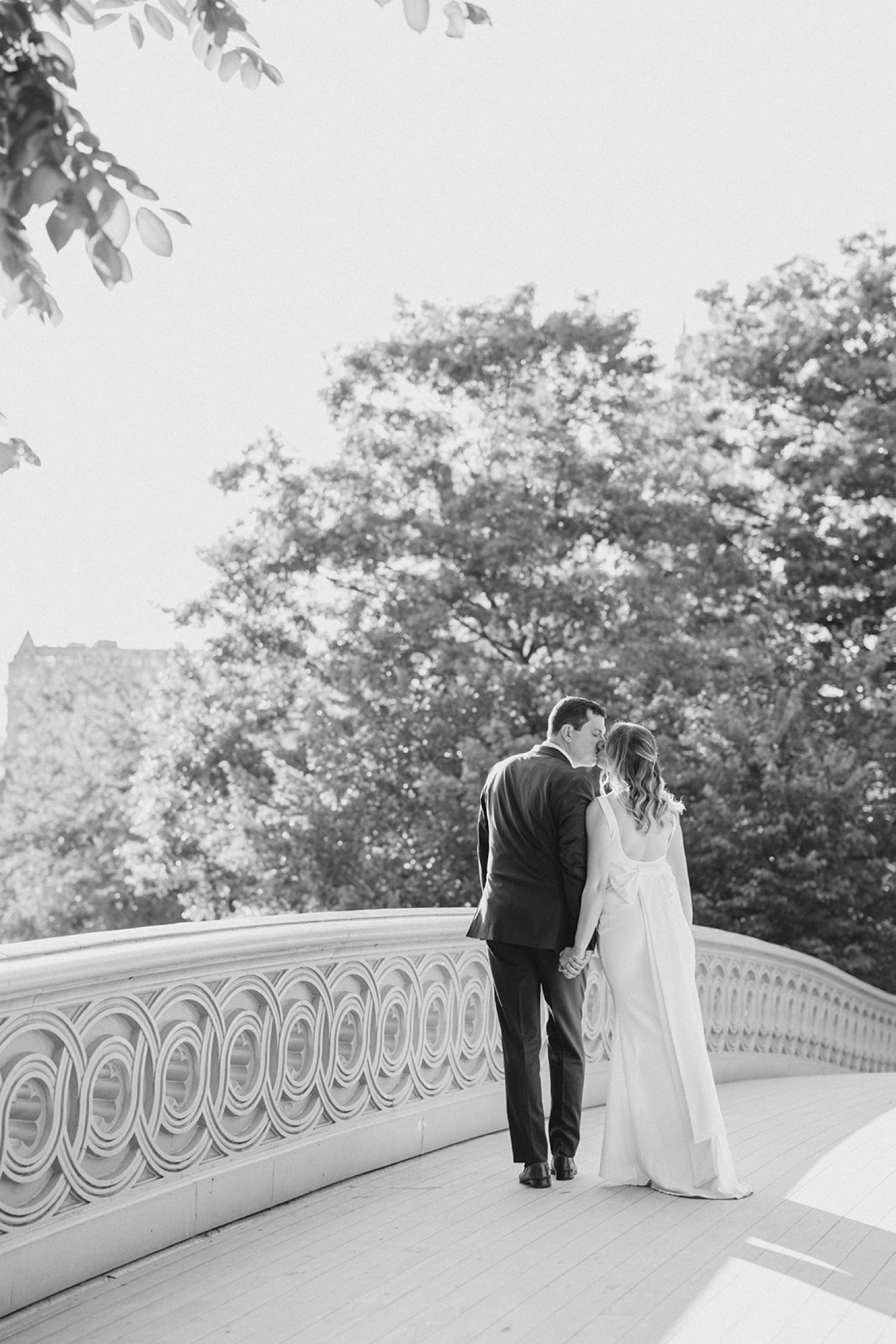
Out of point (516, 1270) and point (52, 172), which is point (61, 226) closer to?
point (52, 172)

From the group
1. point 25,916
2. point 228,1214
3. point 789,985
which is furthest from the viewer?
point 25,916

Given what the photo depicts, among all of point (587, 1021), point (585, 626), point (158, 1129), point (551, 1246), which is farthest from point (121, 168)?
point (585, 626)

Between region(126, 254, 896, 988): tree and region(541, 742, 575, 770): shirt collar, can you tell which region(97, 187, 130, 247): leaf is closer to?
region(541, 742, 575, 770): shirt collar

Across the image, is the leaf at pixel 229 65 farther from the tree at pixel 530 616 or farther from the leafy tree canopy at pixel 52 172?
the tree at pixel 530 616

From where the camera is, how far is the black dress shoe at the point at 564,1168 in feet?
21.9

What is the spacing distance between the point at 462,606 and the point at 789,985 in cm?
1073

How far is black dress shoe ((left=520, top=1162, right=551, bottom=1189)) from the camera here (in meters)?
6.53

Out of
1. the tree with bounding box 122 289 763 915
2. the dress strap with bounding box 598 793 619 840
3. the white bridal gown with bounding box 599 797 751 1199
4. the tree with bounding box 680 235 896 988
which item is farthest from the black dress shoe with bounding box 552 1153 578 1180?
the tree with bounding box 122 289 763 915

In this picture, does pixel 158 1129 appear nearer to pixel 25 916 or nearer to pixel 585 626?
pixel 585 626

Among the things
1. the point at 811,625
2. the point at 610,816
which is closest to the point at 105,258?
the point at 610,816

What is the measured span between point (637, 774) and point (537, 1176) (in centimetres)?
181

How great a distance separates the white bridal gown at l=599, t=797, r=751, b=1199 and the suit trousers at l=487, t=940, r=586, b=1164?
0.26 meters

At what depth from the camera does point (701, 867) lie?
2067 cm

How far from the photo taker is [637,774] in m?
6.45
